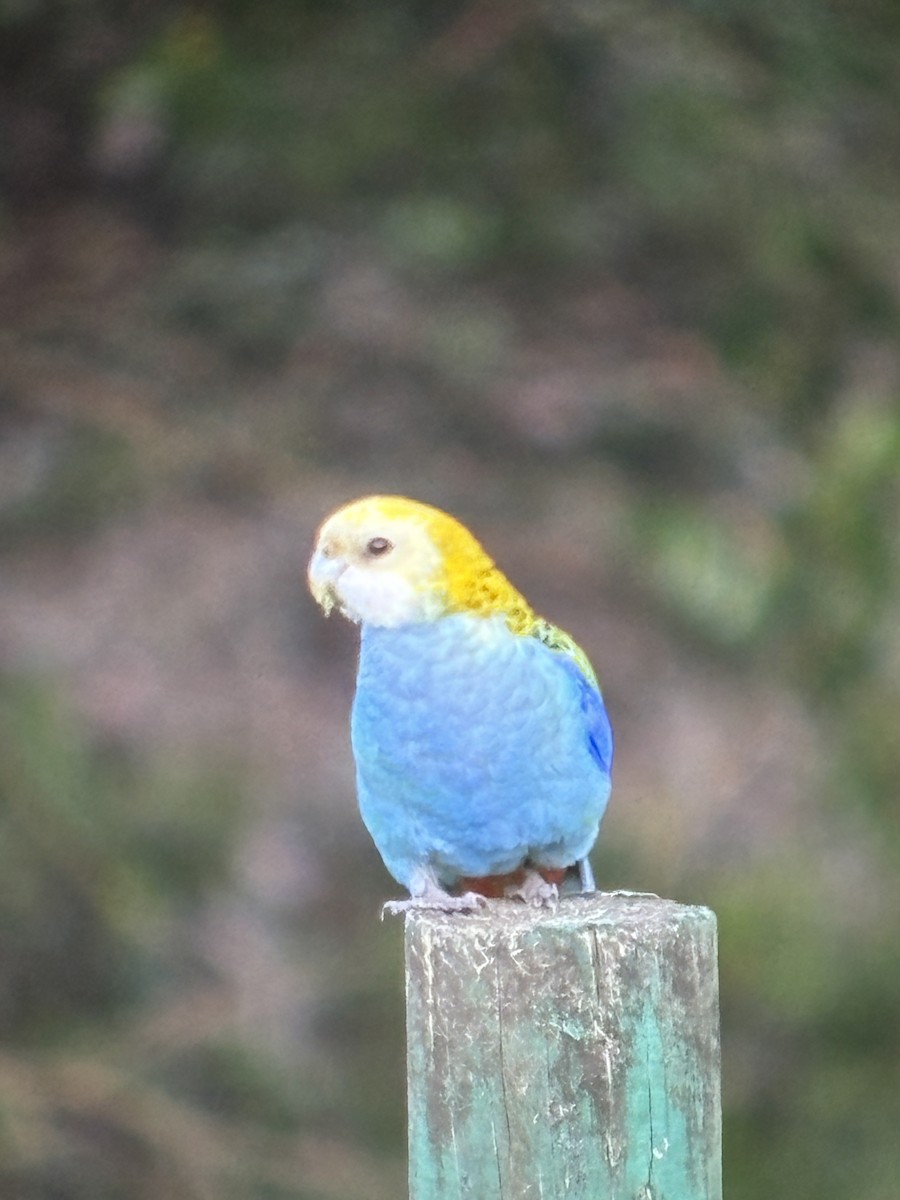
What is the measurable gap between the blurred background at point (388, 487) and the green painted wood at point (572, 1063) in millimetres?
3097

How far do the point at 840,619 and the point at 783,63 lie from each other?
2.13 m

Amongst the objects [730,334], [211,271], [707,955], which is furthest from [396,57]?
[707,955]

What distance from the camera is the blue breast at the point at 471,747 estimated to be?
3254mm

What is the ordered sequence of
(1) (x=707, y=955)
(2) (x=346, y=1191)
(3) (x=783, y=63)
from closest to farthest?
(1) (x=707, y=955)
(2) (x=346, y=1191)
(3) (x=783, y=63)

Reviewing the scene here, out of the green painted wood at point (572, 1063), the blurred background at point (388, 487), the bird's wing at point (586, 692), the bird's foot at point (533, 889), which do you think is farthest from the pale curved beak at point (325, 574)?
the blurred background at point (388, 487)

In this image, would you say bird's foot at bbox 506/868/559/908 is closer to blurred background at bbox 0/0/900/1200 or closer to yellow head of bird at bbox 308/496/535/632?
yellow head of bird at bbox 308/496/535/632

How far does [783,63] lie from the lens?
6.79 m

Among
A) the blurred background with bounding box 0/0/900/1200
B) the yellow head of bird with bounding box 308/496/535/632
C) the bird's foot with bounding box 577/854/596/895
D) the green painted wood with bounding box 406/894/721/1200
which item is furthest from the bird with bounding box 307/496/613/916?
the blurred background with bounding box 0/0/900/1200

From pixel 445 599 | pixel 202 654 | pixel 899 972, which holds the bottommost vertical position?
pixel 445 599

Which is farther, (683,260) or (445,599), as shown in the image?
(683,260)

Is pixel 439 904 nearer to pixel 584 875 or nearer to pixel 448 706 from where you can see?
pixel 448 706

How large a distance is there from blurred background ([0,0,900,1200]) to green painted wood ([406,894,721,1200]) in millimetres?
3097

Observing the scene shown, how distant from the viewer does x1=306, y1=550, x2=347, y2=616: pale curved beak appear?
3211 mm

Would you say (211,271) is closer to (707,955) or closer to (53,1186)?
(53,1186)
